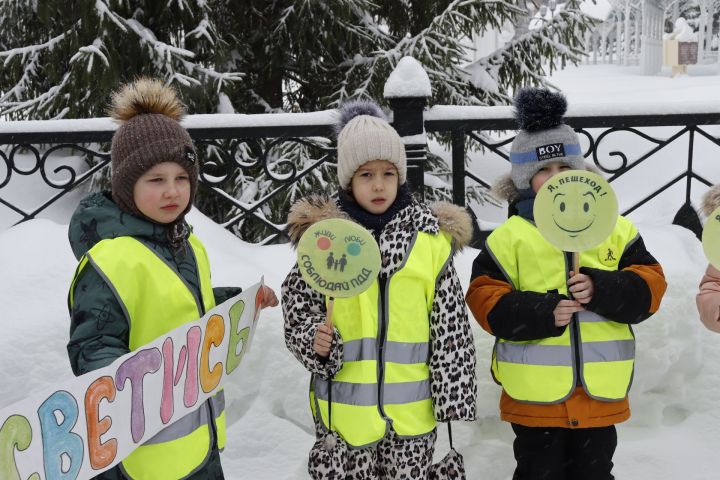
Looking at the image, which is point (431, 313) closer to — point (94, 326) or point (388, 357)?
point (388, 357)

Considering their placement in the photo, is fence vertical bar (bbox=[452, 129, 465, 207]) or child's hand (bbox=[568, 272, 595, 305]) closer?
child's hand (bbox=[568, 272, 595, 305])

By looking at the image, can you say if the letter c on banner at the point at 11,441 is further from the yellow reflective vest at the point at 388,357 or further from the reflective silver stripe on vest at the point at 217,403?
the yellow reflective vest at the point at 388,357

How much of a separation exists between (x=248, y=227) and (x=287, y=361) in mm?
3724

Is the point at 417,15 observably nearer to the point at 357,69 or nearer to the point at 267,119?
the point at 357,69

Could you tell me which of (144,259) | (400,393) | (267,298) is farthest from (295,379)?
(144,259)

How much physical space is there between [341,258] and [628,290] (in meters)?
0.92

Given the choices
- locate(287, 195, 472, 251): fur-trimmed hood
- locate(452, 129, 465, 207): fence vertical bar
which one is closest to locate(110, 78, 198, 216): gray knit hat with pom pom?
locate(287, 195, 472, 251): fur-trimmed hood

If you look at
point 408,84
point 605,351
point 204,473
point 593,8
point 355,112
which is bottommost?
point 204,473

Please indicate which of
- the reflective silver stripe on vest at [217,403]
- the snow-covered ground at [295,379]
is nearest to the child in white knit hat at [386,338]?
the reflective silver stripe on vest at [217,403]

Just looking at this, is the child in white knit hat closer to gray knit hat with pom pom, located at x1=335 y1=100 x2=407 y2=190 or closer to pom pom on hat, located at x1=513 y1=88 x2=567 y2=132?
gray knit hat with pom pom, located at x1=335 y1=100 x2=407 y2=190

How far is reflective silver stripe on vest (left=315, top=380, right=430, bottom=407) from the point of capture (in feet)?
7.31

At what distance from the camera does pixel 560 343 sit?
93.7 inches

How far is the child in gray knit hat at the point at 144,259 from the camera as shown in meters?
1.87

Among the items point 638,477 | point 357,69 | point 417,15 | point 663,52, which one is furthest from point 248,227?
point 663,52
